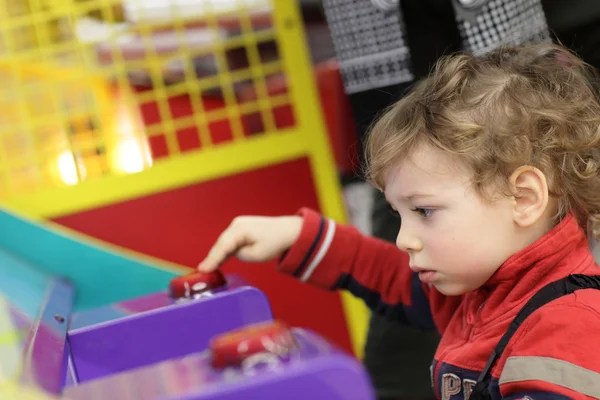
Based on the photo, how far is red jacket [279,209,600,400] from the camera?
0.72 metres

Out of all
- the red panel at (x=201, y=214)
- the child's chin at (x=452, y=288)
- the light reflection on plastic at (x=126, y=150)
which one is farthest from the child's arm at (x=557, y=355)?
the light reflection on plastic at (x=126, y=150)

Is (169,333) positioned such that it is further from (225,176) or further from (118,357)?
(225,176)

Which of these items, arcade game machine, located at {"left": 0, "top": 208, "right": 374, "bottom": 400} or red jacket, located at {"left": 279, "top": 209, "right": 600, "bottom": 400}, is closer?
arcade game machine, located at {"left": 0, "top": 208, "right": 374, "bottom": 400}

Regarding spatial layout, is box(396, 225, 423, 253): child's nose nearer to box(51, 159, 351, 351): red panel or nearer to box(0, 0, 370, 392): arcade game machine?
box(0, 0, 370, 392): arcade game machine

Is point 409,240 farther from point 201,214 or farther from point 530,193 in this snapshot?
point 201,214

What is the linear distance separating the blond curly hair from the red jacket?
70 millimetres

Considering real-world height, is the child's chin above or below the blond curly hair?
below

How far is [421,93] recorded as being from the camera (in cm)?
93

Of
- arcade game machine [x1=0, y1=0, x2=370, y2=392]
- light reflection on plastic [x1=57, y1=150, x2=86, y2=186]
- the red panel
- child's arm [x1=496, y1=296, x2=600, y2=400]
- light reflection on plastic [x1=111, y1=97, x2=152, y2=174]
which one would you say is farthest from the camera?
light reflection on plastic [x1=111, y1=97, x2=152, y2=174]

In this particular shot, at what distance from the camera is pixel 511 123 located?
84 cm

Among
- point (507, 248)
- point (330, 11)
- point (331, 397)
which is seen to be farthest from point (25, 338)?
point (330, 11)

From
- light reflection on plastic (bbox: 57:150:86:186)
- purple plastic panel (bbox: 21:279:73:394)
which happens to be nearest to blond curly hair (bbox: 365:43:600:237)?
purple plastic panel (bbox: 21:279:73:394)

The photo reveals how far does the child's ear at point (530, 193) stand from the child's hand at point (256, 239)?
34 cm

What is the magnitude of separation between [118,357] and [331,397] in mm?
370
